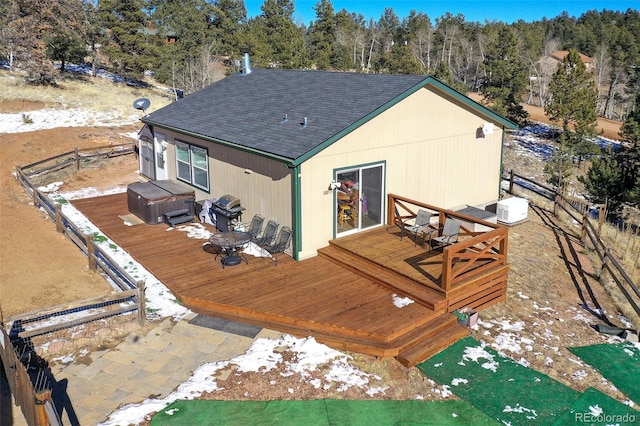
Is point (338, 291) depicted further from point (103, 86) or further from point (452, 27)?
point (452, 27)

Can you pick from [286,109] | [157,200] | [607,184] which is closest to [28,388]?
[157,200]

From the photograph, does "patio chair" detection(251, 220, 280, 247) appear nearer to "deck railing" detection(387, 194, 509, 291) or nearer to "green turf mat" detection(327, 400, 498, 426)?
"deck railing" detection(387, 194, 509, 291)

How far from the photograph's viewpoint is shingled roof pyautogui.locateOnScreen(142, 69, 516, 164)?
11914mm

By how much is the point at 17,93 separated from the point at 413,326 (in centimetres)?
3001

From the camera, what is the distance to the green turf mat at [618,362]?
8.47 meters

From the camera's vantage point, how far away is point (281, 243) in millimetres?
11844

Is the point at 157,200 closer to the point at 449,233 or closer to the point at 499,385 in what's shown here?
the point at 449,233

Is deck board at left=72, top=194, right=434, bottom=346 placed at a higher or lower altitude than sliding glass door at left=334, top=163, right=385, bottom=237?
lower


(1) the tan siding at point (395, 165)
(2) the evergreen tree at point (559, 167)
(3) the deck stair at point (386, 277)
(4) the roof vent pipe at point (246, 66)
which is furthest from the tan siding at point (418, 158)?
(2) the evergreen tree at point (559, 167)

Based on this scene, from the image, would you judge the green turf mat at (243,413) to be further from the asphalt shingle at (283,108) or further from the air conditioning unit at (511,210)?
the air conditioning unit at (511,210)

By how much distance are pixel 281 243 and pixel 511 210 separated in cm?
745

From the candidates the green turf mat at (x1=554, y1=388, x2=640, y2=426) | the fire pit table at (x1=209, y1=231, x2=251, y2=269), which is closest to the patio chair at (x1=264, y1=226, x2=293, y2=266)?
the fire pit table at (x1=209, y1=231, x2=251, y2=269)

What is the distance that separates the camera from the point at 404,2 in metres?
88.3

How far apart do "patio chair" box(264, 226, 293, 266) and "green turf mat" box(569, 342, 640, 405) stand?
603 cm
